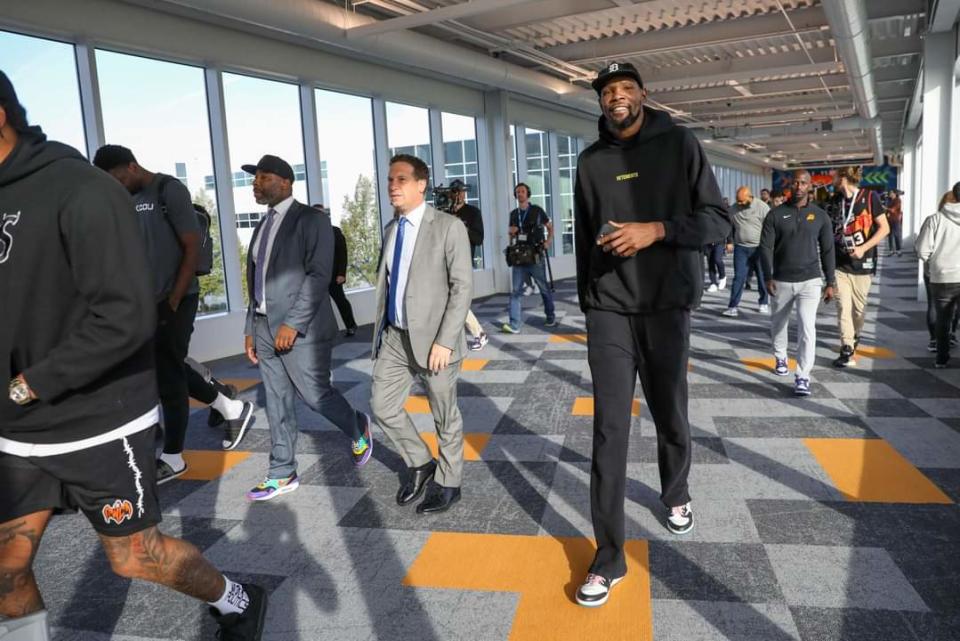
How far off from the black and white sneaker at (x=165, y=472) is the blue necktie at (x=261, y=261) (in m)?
1.30

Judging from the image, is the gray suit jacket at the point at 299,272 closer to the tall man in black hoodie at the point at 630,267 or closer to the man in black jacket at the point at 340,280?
the tall man in black hoodie at the point at 630,267

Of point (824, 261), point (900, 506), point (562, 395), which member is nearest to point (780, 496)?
point (900, 506)

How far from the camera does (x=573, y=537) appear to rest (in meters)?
3.17

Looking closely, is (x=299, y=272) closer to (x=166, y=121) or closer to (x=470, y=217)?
(x=470, y=217)

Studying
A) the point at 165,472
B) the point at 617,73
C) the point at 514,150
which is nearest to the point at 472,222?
the point at 165,472

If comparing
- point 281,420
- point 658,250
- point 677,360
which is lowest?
point 281,420

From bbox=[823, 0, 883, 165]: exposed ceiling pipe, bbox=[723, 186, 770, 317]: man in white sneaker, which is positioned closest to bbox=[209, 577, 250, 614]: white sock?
bbox=[823, 0, 883, 165]: exposed ceiling pipe

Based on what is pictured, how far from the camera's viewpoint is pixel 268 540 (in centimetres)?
329

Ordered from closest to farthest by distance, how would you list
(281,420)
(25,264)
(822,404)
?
(25,264)
(281,420)
(822,404)

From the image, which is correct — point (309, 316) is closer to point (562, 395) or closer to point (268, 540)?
point (268, 540)

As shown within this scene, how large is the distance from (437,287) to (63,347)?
1.90 meters

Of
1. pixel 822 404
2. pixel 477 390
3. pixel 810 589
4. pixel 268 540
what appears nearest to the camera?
pixel 810 589

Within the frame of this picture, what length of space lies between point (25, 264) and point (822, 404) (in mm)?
5160

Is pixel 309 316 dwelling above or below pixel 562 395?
above
